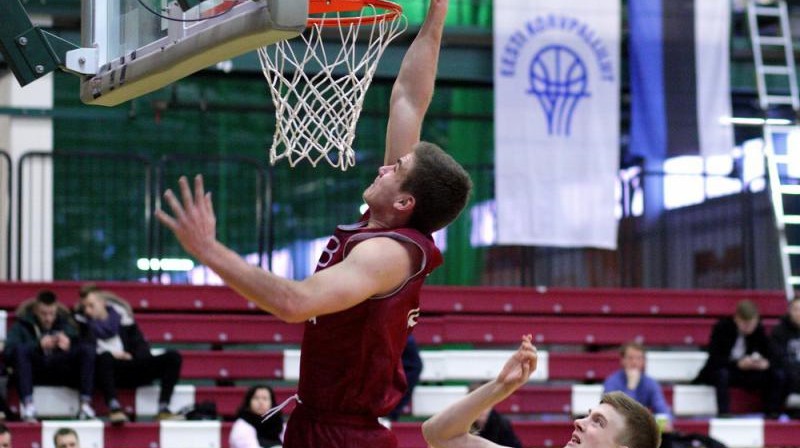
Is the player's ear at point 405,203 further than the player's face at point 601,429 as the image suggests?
No

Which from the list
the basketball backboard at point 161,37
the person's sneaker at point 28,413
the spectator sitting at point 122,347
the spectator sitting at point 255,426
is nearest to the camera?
the basketball backboard at point 161,37

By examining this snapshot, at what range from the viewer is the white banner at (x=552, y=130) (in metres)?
11.6

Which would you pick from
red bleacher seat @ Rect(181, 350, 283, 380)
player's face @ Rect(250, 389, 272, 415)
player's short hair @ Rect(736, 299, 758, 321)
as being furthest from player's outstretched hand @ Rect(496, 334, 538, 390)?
player's short hair @ Rect(736, 299, 758, 321)

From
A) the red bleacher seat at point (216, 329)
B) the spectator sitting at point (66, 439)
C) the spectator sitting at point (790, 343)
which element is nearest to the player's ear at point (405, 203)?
the spectator sitting at point (66, 439)

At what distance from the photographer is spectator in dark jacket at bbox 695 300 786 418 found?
10516 mm

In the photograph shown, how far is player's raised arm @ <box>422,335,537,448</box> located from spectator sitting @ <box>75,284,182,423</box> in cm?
566

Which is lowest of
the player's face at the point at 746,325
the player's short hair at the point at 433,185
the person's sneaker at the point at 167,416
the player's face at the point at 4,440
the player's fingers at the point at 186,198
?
the person's sneaker at the point at 167,416

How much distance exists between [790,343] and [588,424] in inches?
268

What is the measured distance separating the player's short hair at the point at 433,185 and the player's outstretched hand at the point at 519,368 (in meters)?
0.44

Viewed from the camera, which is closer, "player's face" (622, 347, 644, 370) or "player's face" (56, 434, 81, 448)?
"player's face" (56, 434, 81, 448)

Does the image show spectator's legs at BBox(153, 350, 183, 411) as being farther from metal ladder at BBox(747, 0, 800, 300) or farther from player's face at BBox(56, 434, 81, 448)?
metal ladder at BBox(747, 0, 800, 300)

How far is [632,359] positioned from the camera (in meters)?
9.78

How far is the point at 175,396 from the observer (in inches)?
390

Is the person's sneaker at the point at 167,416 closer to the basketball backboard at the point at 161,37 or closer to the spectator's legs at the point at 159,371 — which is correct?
the spectator's legs at the point at 159,371
